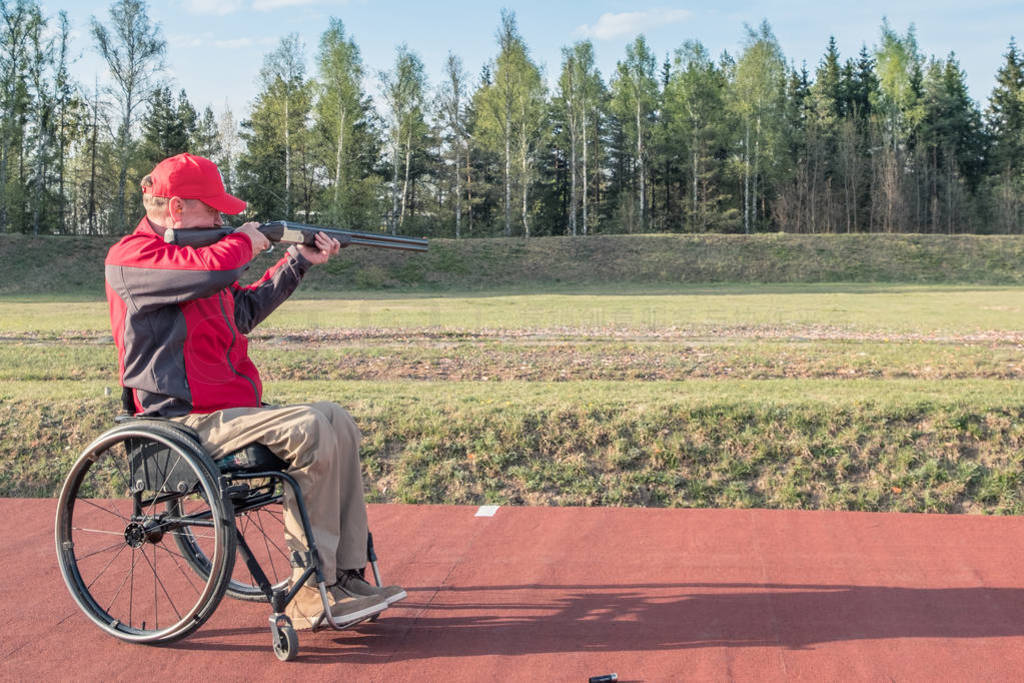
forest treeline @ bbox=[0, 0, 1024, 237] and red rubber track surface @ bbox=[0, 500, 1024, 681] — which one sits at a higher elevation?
forest treeline @ bbox=[0, 0, 1024, 237]

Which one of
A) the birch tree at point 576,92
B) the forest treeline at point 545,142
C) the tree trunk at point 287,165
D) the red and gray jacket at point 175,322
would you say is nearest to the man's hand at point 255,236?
the red and gray jacket at point 175,322

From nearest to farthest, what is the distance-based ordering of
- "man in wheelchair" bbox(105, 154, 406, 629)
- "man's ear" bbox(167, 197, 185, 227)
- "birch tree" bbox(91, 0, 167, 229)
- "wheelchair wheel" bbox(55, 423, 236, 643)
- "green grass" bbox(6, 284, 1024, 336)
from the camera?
"wheelchair wheel" bbox(55, 423, 236, 643) < "man in wheelchair" bbox(105, 154, 406, 629) < "man's ear" bbox(167, 197, 185, 227) < "green grass" bbox(6, 284, 1024, 336) < "birch tree" bbox(91, 0, 167, 229)

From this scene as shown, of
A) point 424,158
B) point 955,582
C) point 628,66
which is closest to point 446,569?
point 955,582

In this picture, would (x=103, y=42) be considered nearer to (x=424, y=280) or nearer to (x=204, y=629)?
(x=424, y=280)

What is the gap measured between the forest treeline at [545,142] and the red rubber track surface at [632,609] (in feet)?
121

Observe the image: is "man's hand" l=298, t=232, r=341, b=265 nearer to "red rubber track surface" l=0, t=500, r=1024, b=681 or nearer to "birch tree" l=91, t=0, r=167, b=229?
"red rubber track surface" l=0, t=500, r=1024, b=681

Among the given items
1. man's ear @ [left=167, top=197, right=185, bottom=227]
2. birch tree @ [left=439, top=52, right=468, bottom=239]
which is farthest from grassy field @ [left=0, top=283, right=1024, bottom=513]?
birch tree @ [left=439, top=52, right=468, bottom=239]

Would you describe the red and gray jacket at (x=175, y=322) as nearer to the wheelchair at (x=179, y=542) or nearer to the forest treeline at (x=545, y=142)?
the wheelchair at (x=179, y=542)

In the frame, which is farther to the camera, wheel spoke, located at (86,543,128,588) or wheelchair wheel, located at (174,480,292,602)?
wheel spoke, located at (86,543,128,588)

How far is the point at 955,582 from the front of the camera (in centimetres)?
420

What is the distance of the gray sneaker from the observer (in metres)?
3.66

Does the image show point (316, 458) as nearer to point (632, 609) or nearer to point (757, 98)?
point (632, 609)

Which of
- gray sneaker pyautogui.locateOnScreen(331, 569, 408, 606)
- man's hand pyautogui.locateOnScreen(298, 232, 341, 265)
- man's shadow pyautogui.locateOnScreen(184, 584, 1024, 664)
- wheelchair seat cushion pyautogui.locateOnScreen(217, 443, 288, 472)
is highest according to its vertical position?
man's hand pyautogui.locateOnScreen(298, 232, 341, 265)

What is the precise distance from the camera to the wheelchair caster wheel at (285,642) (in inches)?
135
